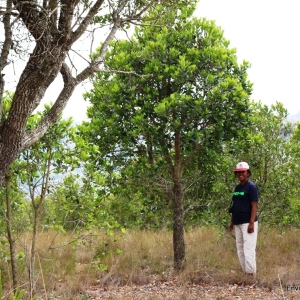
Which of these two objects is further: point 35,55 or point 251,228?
point 251,228

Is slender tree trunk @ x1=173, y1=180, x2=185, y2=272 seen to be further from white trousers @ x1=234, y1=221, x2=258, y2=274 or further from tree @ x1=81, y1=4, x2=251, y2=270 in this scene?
white trousers @ x1=234, y1=221, x2=258, y2=274

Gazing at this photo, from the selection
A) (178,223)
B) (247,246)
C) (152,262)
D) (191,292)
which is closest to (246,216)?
(247,246)

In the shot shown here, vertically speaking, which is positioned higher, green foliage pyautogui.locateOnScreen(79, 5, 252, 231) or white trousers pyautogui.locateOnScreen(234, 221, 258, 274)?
green foliage pyautogui.locateOnScreen(79, 5, 252, 231)

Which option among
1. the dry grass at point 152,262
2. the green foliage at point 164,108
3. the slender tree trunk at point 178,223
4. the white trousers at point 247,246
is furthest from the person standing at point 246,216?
the slender tree trunk at point 178,223

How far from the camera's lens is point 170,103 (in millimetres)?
6410

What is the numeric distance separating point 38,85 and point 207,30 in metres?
3.59

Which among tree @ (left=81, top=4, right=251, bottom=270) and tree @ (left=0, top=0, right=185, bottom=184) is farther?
tree @ (left=81, top=4, right=251, bottom=270)

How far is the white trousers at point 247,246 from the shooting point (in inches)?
260

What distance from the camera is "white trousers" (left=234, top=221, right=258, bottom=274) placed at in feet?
21.6

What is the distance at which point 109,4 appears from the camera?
5.42m

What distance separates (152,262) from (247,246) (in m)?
2.34

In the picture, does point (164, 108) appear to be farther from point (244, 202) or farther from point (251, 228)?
point (251, 228)

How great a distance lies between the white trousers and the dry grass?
245 millimetres

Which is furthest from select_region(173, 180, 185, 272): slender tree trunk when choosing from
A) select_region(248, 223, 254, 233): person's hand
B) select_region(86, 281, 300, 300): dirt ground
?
select_region(248, 223, 254, 233): person's hand
